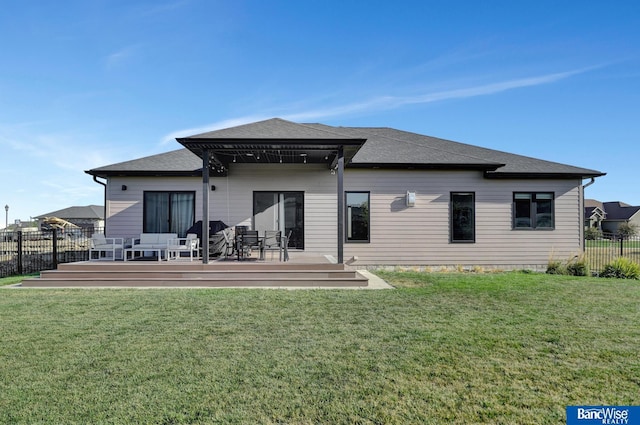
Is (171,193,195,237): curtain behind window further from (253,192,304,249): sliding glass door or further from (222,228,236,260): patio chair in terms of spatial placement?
(253,192,304,249): sliding glass door

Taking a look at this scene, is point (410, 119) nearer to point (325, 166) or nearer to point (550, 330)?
point (325, 166)

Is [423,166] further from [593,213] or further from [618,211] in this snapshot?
[618,211]

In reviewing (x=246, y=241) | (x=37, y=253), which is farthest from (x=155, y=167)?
(x=37, y=253)

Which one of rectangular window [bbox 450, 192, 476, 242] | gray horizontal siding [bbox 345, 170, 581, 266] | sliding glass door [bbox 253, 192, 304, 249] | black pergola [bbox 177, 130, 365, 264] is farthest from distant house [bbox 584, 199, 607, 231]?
black pergola [bbox 177, 130, 365, 264]

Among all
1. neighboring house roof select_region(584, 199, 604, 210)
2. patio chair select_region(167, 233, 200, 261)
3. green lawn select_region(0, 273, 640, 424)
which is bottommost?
green lawn select_region(0, 273, 640, 424)

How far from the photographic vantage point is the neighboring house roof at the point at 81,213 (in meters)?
44.3

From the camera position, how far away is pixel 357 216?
36.8 feet

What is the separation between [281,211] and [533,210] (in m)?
8.18

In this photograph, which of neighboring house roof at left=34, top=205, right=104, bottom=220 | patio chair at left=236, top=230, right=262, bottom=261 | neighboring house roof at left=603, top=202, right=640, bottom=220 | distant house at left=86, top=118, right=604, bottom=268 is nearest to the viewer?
patio chair at left=236, top=230, right=262, bottom=261

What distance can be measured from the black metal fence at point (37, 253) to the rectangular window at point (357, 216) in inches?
318

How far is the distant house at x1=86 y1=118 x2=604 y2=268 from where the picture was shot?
11.1 m

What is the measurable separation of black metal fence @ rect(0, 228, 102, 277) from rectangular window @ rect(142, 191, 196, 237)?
6.46ft

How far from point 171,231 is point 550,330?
10158 mm

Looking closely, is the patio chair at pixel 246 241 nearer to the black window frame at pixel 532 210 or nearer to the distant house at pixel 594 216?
the black window frame at pixel 532 210
